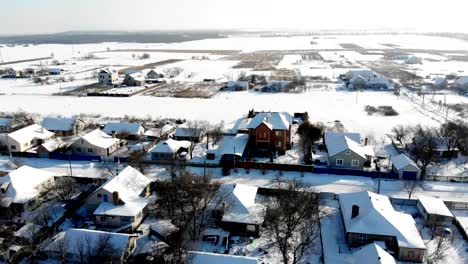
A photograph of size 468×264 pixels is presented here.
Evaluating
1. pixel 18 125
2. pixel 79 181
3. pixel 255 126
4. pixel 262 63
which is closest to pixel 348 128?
pixel 255 126

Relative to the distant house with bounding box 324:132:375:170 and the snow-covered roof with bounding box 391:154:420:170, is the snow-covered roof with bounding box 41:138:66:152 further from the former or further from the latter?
the snow-covered roof with bounding box 391:154:420:170

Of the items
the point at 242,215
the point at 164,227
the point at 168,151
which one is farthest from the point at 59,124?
the point at 242,215

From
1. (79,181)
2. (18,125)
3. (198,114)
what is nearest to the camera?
(79,181)

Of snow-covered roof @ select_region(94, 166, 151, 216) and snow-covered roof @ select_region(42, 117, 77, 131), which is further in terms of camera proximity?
snow-covered roof @ select_region(42, 117, 77, 131)

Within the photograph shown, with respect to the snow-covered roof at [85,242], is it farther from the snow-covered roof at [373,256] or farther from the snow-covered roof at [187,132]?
the snow-covered roof at [187,132]

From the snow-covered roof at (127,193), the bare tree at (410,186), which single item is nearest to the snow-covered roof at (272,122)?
the bare tree at (410,186)

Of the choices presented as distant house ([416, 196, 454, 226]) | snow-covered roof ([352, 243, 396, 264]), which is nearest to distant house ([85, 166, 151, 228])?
snow-covered roof ([352, 243, 396, 264])

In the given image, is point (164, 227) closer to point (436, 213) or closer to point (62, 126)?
point (436, 213)

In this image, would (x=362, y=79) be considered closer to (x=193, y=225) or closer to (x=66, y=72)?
(x=193, y=225)
